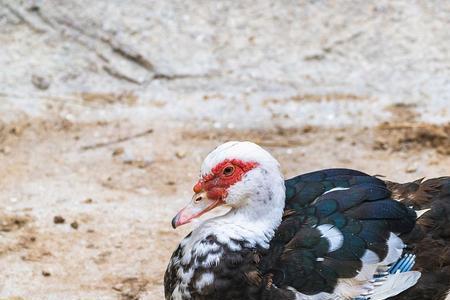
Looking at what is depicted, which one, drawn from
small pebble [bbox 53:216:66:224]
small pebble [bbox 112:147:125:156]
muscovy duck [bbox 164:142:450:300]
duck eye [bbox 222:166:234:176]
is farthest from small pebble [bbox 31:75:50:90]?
duck eye [bbox 222:166:234:176]

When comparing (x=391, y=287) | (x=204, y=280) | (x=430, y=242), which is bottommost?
(x=204, y=280)

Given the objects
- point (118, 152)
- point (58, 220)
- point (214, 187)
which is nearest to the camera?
point (214, 187)

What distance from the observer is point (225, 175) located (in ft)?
13.8

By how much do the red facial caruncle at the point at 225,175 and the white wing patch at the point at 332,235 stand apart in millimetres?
390

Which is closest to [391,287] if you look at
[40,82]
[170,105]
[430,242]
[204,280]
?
[430,242]

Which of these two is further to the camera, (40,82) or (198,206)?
(40,82)

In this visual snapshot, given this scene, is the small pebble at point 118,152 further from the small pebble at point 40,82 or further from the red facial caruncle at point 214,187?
the red facial caruncle at point 214,187

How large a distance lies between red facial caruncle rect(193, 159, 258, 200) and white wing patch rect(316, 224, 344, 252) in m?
0.39

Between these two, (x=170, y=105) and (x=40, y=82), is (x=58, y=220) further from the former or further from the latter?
(x=40, y=82)

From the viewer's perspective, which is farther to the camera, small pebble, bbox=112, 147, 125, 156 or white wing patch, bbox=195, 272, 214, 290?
small pebble, bbox=112, 147, 125, 156

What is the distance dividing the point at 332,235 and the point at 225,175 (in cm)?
51

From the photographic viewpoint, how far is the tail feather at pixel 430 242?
169 inches

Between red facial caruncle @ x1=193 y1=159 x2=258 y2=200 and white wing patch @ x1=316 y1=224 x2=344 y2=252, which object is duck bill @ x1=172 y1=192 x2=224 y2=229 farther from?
white wing patch @ x1=316 y1=224 x2=344 y2=252

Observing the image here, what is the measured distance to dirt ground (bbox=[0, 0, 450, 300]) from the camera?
5.71 metres
